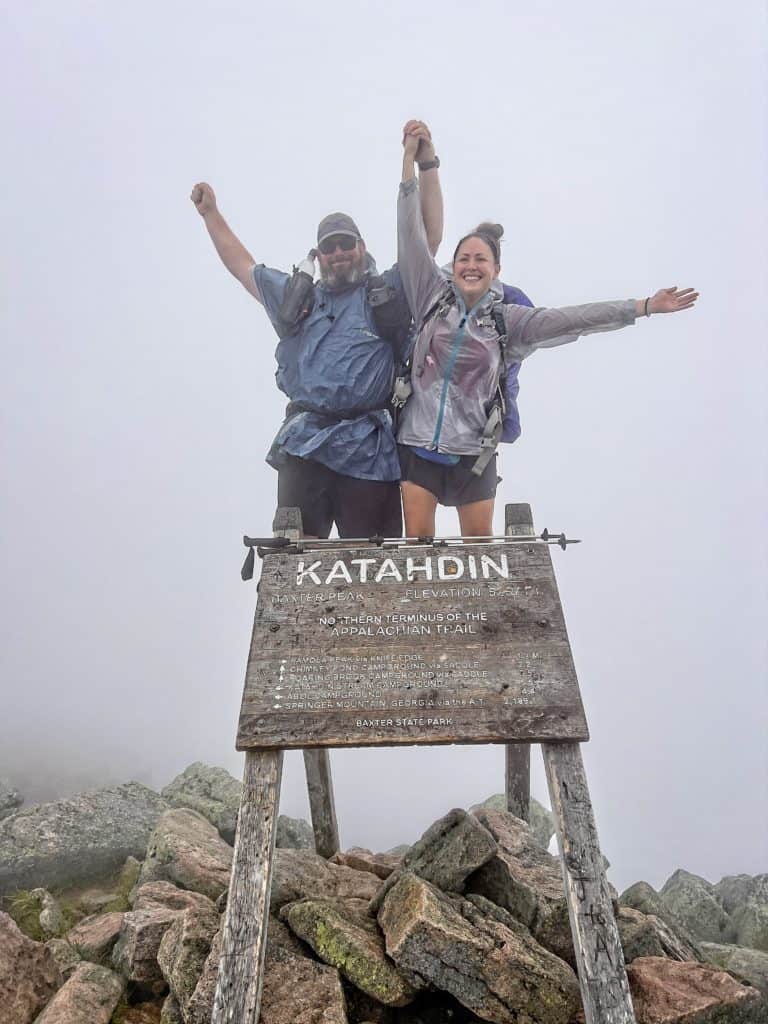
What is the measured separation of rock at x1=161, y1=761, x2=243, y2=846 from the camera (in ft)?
35.7

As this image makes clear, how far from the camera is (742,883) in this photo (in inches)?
616

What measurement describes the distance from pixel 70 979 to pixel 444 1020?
10.7 ft

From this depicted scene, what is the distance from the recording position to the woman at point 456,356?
614cm

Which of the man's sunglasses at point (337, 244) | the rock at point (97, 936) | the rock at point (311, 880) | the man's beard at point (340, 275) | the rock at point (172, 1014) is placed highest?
the man's sunglasses at point (337, 244)

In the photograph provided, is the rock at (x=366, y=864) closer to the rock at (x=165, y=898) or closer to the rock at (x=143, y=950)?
the rock at (x=165, y=898)

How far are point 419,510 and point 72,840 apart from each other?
8490 mm

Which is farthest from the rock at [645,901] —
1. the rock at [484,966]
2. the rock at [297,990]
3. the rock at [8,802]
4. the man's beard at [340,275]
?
the rock at [8,802]

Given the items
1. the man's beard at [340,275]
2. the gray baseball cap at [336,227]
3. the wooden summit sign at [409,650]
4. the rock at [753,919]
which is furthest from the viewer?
the rock at [753,919]

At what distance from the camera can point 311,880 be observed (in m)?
6.11

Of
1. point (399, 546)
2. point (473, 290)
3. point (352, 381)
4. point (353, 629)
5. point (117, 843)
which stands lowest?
point (117, 843)

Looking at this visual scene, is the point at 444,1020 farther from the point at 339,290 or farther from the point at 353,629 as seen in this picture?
the point at 339,290

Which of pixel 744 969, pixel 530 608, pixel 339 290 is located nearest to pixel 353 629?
pixel 530 608

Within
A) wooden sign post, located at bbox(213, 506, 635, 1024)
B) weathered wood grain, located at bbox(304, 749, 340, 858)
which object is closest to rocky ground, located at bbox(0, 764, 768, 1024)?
weathered wood grain, located at bbox(304, 749, 340, 858)

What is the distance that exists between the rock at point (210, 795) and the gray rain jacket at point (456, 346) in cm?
812
